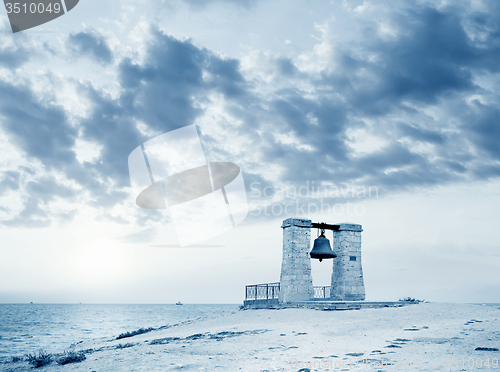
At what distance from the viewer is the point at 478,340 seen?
9711 millimetres

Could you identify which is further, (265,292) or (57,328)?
(57,328)

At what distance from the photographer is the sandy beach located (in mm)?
8227

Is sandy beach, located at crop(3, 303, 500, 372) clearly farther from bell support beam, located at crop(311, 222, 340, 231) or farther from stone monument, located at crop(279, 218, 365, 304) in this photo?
bell support beam, located at crop(311, 222, 340, 231)

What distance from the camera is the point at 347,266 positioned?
22297 mm

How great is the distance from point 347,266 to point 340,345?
12.5 meters

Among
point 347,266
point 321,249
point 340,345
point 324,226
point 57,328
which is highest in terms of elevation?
point 324,226

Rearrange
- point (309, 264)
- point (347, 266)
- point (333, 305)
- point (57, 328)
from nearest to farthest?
point (333, 305), point (309, 264), point (347, 266), point (57, 328)

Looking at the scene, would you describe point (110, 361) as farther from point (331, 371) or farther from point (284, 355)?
point (331, 371)

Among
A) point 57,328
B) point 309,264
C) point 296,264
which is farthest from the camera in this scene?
point 57,328

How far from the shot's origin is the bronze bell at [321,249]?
20484mm

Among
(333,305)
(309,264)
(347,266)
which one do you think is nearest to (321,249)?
(309,264)

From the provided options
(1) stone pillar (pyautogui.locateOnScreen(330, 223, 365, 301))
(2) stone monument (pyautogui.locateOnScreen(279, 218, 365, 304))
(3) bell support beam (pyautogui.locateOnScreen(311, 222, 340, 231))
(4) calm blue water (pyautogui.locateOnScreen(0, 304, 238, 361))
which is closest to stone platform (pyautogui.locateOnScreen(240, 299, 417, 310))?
(2) stone monument (pyautogui.locateOnScreen(279, 218, 365, 304))

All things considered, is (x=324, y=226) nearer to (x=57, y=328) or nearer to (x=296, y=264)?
(x=296, y=264)

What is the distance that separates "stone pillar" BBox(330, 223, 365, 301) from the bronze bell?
6.10 feet
